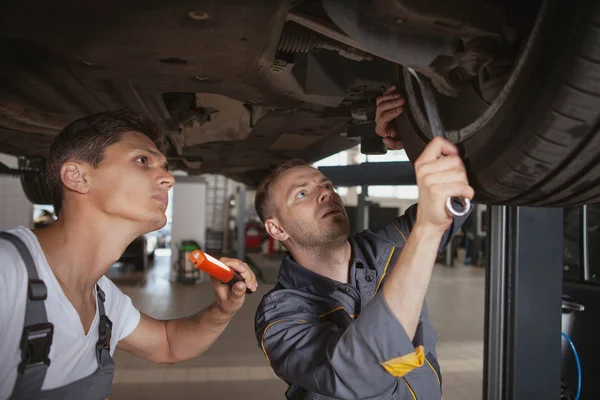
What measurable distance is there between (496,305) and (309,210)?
649 millimetres

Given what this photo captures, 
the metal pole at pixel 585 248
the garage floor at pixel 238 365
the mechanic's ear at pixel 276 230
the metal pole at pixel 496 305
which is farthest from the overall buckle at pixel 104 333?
the metal pole at pixel 585 248

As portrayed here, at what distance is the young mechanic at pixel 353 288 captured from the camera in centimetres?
71

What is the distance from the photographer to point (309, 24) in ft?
2.66

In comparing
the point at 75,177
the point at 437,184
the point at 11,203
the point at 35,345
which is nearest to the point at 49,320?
the point at 35,345

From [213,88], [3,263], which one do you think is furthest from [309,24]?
[3,263]

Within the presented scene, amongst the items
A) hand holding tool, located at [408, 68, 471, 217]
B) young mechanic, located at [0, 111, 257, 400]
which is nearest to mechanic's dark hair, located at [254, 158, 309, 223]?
young mechanic, located at [0, 111, 257, 400]

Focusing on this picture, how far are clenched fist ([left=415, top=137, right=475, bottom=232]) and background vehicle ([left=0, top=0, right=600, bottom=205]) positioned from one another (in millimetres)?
123

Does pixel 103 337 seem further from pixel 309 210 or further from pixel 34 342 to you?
pixel 309 210

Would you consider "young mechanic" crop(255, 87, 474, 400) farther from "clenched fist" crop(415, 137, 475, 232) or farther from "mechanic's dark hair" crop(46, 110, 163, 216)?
"mechanic's dark hair" crop(46, 110, 163, 216)

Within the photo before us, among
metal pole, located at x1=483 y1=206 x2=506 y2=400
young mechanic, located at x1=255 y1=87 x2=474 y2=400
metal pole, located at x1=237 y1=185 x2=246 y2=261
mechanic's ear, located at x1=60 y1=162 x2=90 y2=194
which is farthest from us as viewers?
metal pole, located at x1=237 y1=185 x2=246 y2=261

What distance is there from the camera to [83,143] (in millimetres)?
1033

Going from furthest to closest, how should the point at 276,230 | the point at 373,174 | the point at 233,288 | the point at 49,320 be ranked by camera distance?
the point at 373,174, the point at 276,230, the point at 233,288, the point at 49,320

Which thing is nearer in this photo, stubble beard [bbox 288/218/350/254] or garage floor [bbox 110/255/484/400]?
stubble beard [bbox 288/218/350/254]

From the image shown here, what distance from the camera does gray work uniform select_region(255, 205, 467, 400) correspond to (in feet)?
2.48
